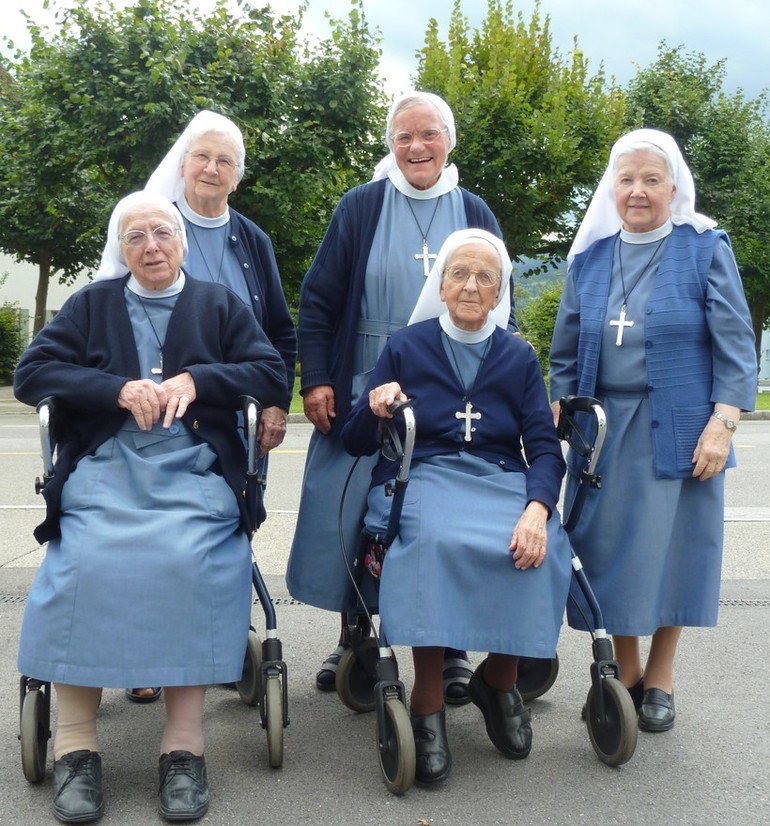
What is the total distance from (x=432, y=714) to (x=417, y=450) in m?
0.79

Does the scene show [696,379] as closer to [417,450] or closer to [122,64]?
[417,450]

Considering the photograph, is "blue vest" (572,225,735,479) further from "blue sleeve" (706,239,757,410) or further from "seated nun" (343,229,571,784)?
"seated nun" (343,229,571,784)

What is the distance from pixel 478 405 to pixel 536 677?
3.49 ft

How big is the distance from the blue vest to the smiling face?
4.58ft

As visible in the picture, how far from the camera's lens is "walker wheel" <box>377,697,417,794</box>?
2.85 meters

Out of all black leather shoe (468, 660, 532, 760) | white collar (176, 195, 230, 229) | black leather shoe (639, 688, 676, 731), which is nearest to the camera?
black leather shoe (468, 660, 532, 760)

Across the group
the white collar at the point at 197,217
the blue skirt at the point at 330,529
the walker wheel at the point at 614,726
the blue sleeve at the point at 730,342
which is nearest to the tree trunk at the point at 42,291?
the white collar at the point at 197,217

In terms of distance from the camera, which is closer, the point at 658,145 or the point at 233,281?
the point at 658,145

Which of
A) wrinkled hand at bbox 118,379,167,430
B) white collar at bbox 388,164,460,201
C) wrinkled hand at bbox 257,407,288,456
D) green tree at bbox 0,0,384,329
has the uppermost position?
green tree at bbox 0,0,384,329

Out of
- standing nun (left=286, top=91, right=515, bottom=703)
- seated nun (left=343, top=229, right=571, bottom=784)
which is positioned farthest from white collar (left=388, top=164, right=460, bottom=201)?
seated nun (left=343, top=229, right=571, bottom=784)

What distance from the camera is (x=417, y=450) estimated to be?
10.8 feet

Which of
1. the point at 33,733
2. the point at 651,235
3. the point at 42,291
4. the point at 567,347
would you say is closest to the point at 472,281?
the point at 567,347

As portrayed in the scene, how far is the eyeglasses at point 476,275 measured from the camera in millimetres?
3275

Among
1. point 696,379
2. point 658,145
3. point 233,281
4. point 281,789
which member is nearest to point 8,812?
point 281,789
